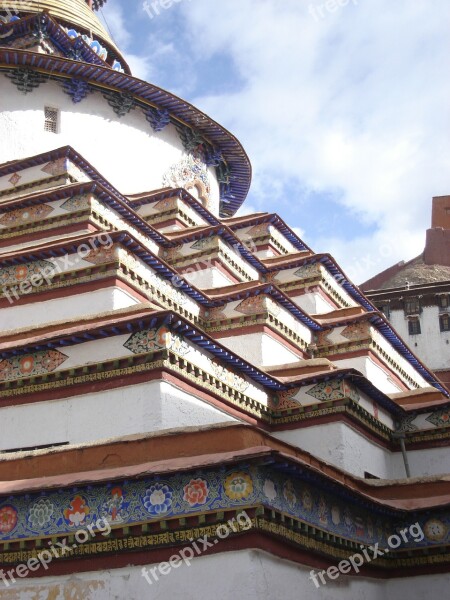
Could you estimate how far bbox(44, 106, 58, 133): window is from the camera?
52.6 feet

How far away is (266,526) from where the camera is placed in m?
6.88

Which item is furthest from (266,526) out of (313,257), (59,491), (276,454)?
(313,257)

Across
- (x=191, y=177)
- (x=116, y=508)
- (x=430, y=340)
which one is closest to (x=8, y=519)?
(x=116, y=508)

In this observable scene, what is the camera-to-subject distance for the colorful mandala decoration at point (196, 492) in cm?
696

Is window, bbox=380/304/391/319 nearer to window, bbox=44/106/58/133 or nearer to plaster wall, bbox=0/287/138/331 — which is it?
window, bbox=44/106/58/133

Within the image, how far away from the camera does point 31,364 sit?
31.4ft

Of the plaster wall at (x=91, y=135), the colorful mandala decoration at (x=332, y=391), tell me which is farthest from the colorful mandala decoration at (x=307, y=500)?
the plaster wall at (x=91, y=135)

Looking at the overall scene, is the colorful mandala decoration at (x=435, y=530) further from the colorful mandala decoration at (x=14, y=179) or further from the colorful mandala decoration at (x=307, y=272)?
the colorful mandala decoration at (x=14, y=179)

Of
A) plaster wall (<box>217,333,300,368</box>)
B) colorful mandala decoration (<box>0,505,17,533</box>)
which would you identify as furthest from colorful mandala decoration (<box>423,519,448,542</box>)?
colorful mandala decoration (<box>0,505,17,533</box>)

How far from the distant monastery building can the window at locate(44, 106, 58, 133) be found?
0.04 meters

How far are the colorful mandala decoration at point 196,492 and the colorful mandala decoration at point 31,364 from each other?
9.69ft

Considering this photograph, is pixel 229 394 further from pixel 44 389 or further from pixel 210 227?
pixel 210 227

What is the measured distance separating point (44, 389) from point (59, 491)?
2.21 meters

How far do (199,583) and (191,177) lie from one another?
12.3 m
